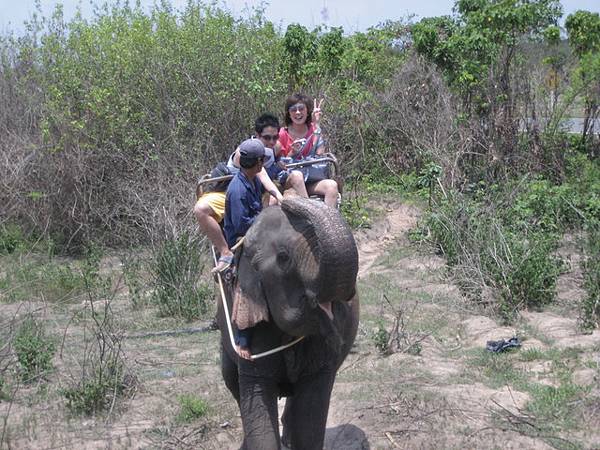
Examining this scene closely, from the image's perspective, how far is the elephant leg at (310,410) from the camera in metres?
4.95

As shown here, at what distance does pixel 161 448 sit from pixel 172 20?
9.35 m

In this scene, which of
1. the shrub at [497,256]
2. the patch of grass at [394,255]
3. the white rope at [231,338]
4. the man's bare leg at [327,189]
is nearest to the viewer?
the white rope at [231,338]

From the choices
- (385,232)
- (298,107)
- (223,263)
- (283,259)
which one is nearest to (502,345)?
(298,107)

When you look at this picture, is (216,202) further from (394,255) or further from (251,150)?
(394,255)

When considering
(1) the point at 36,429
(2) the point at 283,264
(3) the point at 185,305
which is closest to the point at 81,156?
(3) the point at 185,305

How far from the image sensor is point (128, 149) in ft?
43.7

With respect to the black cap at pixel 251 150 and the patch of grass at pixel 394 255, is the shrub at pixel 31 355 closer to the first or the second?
the black cap at pixel 251 150

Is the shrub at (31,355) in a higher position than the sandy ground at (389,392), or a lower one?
higher

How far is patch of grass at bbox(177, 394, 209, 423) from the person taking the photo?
21.3ft

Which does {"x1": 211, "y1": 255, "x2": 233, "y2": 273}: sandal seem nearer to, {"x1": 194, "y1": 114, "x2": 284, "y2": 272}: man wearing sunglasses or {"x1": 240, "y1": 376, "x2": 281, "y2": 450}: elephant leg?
{"x1": 194, "y1": 114, "x2": 284, "y2": 272}: man wearing sunglasses

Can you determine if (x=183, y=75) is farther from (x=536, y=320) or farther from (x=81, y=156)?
(x=536, y=320)

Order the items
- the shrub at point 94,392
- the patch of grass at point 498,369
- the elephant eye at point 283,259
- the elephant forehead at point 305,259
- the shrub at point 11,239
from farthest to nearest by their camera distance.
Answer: the shrub at point 11,239 → the patch of grass at point 498,369 → the shrub at point 94,392 → the elephant eye at point 283,259 → the elephant forehead at point 305,259

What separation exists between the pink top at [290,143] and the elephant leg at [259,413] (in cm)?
252

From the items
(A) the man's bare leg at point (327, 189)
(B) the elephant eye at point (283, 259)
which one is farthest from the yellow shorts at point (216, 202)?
(B) the elephant eye at point (283, 259)
